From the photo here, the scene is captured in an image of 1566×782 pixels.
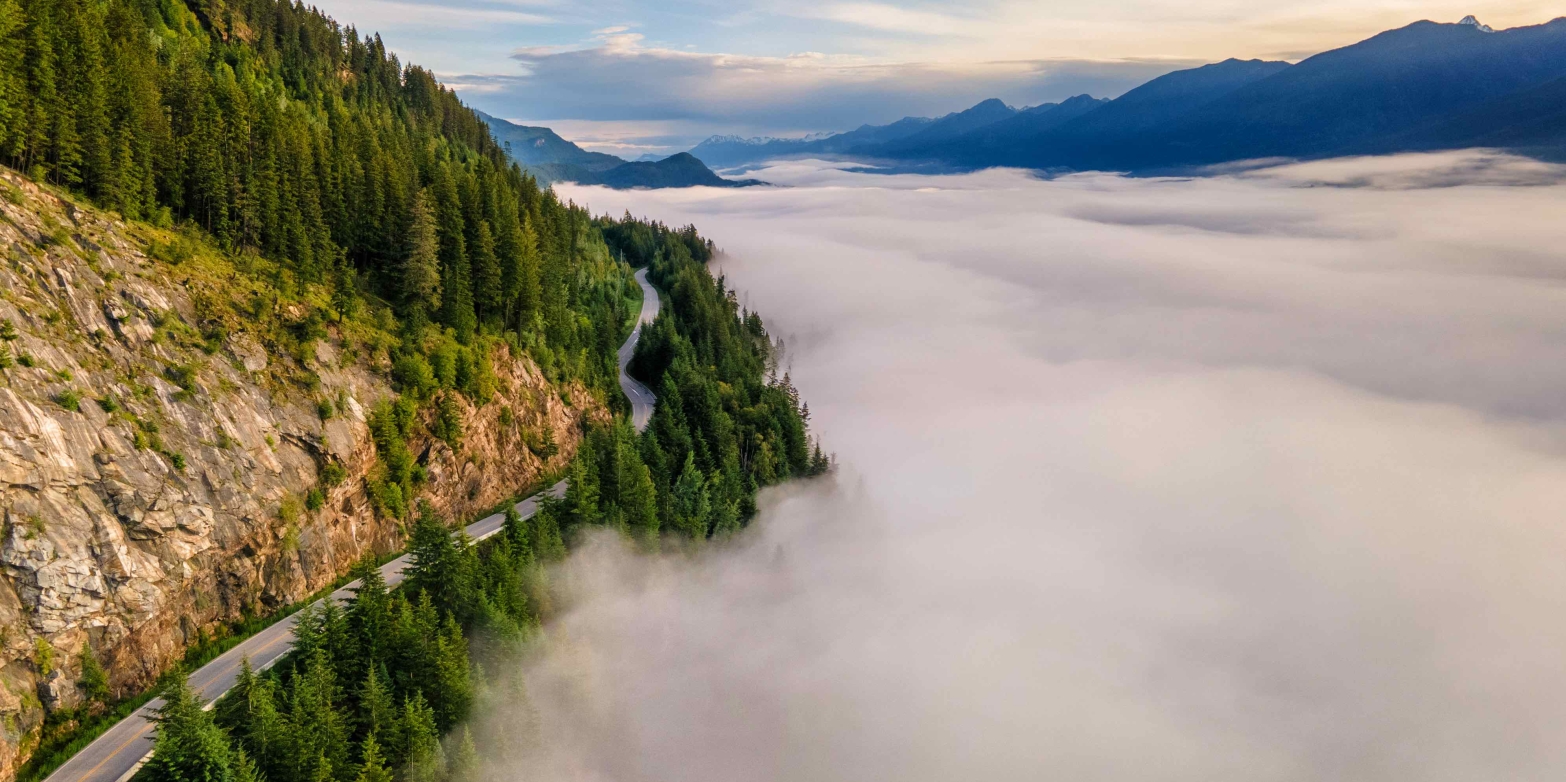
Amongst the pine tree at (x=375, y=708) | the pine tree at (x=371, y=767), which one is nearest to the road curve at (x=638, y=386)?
the pine tree at (x=375, y=708)

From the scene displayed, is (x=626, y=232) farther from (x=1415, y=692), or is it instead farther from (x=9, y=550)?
(x=1415, y=692)

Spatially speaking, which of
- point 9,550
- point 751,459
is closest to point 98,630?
point 9,550

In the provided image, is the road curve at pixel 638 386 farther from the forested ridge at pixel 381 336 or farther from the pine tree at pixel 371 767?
the pine tree at pixel 371 767

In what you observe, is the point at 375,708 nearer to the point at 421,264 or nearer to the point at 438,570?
the point at 438,570

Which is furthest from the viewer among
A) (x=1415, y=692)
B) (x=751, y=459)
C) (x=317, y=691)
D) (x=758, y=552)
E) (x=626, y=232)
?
(x=626, y=232)

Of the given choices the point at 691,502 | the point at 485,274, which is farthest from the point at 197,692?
the point at 485,274

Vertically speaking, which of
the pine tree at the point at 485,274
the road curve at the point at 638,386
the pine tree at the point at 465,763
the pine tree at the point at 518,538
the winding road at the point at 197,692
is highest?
the pine tree at the point at 485,274

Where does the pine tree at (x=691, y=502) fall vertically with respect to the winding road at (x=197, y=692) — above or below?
below

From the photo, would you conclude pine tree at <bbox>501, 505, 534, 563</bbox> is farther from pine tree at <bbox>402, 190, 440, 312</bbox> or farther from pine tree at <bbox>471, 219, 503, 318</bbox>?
pine tree at <bbox>471, 219, 503, 318</bbox>

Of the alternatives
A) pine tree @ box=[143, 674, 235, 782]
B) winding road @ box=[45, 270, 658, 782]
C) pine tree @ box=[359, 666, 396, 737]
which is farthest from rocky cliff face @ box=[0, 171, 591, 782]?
pine tree @ box=[359, 666, 396, 737]
